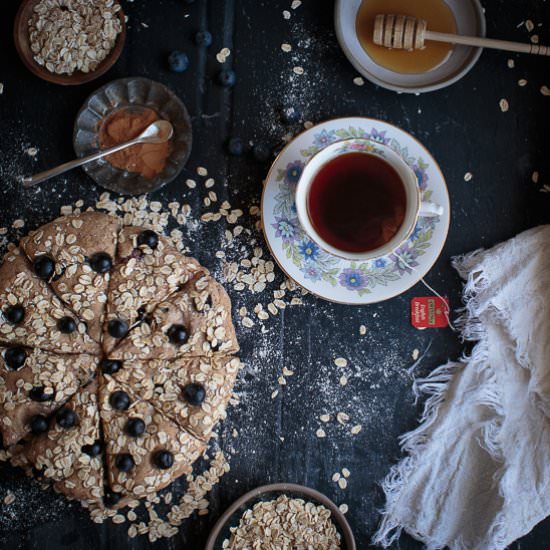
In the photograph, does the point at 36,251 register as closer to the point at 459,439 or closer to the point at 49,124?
the point at 49,124

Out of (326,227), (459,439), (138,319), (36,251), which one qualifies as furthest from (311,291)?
(36,251)

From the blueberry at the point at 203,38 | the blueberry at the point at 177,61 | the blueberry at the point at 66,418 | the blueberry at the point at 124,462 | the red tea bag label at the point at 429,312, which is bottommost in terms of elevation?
the blueberry at the point at 124,462

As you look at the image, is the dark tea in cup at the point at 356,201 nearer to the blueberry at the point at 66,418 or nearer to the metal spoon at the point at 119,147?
the metal spoon at the point at 119,147

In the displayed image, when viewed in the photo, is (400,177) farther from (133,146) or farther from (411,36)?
(133,146)

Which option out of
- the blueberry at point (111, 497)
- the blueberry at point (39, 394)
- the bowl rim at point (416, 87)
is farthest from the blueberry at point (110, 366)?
the bowl rim at point (416, 87)

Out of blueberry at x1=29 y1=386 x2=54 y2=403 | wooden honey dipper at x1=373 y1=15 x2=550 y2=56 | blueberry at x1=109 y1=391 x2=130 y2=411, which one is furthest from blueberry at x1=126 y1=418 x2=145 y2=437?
wooden honey dipper at x1=373 y1=15 x2=550 y2=56

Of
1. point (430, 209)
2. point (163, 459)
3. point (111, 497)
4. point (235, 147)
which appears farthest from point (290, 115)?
point (111, 497)

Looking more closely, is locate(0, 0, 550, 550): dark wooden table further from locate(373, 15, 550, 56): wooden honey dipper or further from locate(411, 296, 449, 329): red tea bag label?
locate(373, 15, 550, 56): wooden honey dipper
